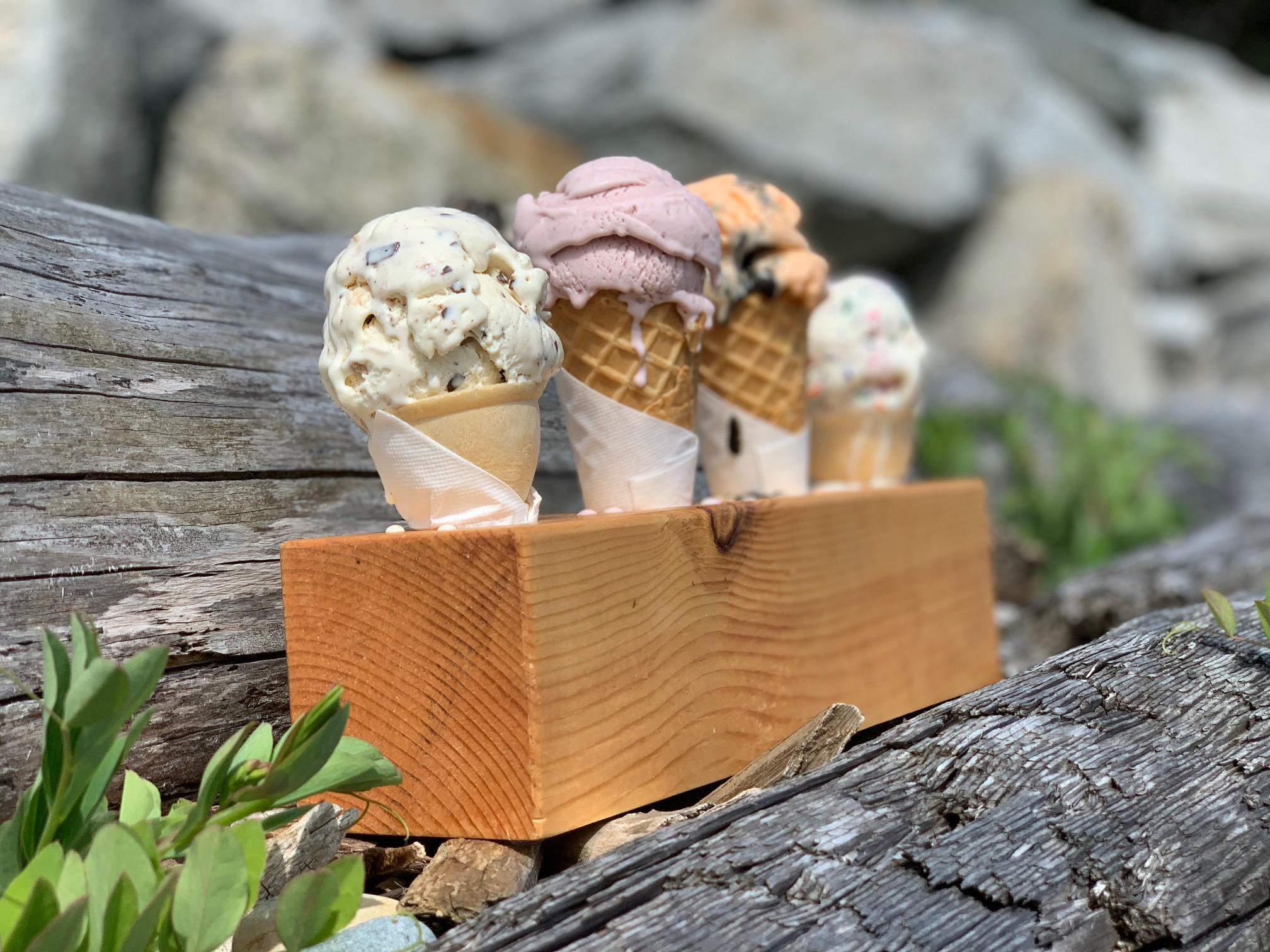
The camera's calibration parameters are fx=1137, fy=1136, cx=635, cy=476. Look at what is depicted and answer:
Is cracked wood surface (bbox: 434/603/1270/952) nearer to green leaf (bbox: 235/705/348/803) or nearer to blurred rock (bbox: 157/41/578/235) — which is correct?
green leaf (bbox: 235/705/348/803)

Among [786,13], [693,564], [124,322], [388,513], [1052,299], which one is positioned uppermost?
[786,13]

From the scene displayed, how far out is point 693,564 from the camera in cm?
156

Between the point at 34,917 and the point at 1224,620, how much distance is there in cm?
145

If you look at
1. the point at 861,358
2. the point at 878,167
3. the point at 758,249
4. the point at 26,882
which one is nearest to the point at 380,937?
the point at 26,882

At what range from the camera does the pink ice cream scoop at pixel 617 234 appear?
1.59 m

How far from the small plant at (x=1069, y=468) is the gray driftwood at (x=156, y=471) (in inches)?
139

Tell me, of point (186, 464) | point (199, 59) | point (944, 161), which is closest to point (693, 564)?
point (186, 464)

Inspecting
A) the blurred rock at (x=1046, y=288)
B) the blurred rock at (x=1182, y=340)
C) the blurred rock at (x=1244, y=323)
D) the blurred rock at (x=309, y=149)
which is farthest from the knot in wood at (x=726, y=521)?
the blurred rock at (x=1244, y=323)

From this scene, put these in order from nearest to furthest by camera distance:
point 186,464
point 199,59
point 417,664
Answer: point 417,664, point 186,464, point 199,59

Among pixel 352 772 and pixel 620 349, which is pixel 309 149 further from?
pixel 352 772

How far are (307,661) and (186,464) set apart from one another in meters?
0.42

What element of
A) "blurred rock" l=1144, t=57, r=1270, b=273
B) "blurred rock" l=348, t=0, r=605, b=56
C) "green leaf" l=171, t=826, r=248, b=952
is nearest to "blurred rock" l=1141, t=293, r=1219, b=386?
"blurred rock" l=1144, t=57, r=1270, b=273

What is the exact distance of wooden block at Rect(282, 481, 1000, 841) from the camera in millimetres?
1312

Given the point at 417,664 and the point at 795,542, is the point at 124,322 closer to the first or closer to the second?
the point at 417,664
